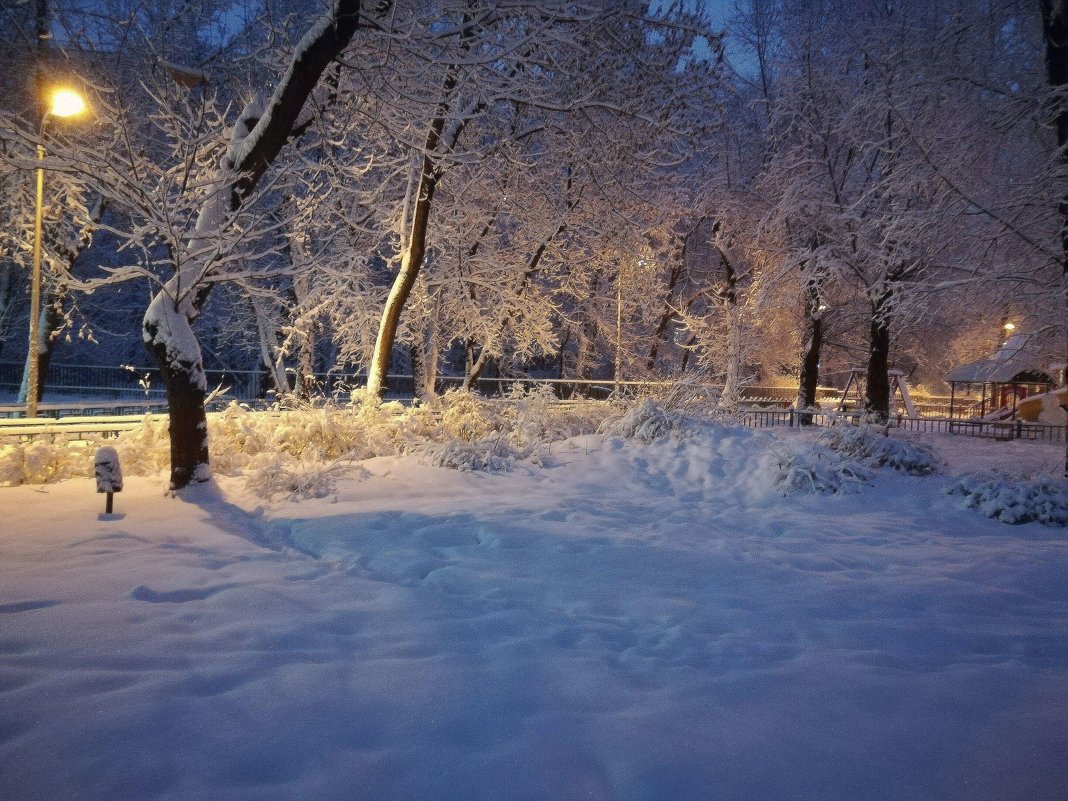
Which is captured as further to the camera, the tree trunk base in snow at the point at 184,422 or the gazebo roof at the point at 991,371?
the gazebo roof at the point at 991,371

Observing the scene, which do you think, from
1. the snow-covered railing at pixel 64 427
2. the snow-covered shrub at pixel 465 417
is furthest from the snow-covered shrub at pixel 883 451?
the snow-covered railing at pixel 64 427

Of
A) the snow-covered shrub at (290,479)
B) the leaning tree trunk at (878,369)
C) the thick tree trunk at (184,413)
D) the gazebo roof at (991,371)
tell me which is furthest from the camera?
the gazebo roof at (991,371)

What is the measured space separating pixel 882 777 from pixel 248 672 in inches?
109

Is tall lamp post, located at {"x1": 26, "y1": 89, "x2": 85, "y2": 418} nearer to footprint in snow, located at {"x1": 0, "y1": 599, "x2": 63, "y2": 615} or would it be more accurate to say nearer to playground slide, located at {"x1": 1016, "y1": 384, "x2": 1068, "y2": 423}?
footprint in snow, located at {"x1": 0, "y1": 599, "x2": 63, "y2": 615}

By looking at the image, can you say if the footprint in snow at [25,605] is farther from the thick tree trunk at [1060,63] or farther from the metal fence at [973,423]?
the metal fence at [973,423]

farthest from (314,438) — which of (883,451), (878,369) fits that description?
(878,369)

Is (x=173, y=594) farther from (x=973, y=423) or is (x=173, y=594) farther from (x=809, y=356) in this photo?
(x=973, y=423)

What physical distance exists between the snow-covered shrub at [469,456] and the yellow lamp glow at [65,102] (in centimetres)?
610

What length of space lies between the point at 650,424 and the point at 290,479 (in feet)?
19.1

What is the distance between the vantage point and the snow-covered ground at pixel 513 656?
2.41m

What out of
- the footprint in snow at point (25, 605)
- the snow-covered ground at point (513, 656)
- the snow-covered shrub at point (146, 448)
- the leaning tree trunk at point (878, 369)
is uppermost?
the leaning tree trunk at point (878, 369)

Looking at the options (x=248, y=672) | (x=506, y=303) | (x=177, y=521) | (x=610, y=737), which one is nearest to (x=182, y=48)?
(x=506, y=303)

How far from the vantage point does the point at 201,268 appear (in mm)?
7621

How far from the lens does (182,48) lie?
54.5 ft
